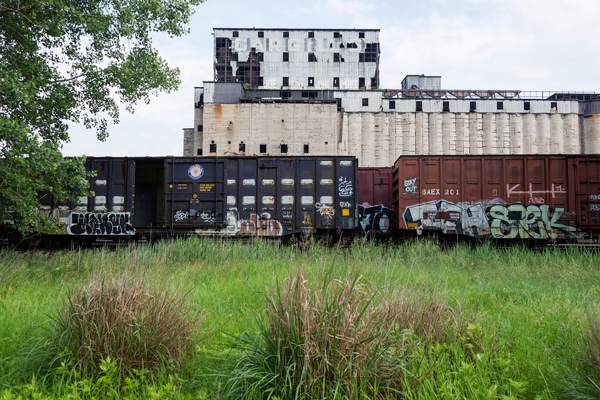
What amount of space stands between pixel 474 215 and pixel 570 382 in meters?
11.1

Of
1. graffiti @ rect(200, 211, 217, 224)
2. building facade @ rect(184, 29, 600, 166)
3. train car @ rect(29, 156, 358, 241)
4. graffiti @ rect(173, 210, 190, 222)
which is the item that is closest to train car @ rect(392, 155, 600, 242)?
train car @ rect(29, 156, 358, 241)

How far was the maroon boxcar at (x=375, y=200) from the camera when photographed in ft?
51.4

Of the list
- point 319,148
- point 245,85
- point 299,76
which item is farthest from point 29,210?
point 299,76

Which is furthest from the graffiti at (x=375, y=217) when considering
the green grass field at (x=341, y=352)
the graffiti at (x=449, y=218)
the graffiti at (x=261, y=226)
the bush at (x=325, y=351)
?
the bush at (x=325, y=351)

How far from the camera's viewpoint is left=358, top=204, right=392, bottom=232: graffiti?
51.3ft

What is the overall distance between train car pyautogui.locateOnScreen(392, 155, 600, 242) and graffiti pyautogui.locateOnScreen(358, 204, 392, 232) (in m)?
1.75

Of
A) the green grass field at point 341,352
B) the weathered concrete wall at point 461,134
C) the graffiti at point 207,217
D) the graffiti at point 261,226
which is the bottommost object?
the green grass field at point 341,352

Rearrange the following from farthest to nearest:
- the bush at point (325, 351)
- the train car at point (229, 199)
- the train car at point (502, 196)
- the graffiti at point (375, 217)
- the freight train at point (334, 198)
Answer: the graffiti at point (375, 217), the train car at point (229, 199), the freight train at point (334, 198), the train car at point (502, 196), the bush at point (325, 351)

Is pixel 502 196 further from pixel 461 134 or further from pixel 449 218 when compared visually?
pixel 461 134

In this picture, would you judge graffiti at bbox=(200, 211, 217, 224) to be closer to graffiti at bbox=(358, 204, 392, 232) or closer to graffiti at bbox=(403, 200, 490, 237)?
graffiti at bbox=(358, 204, 392, 232)

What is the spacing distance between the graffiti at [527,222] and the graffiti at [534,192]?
0.70 feet

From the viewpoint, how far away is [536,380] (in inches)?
125

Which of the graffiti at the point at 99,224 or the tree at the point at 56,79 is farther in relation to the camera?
the graffiti at the point at 99,224

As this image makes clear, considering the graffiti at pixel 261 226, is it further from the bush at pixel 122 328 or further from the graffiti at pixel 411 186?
the bush at pixel 122 328
